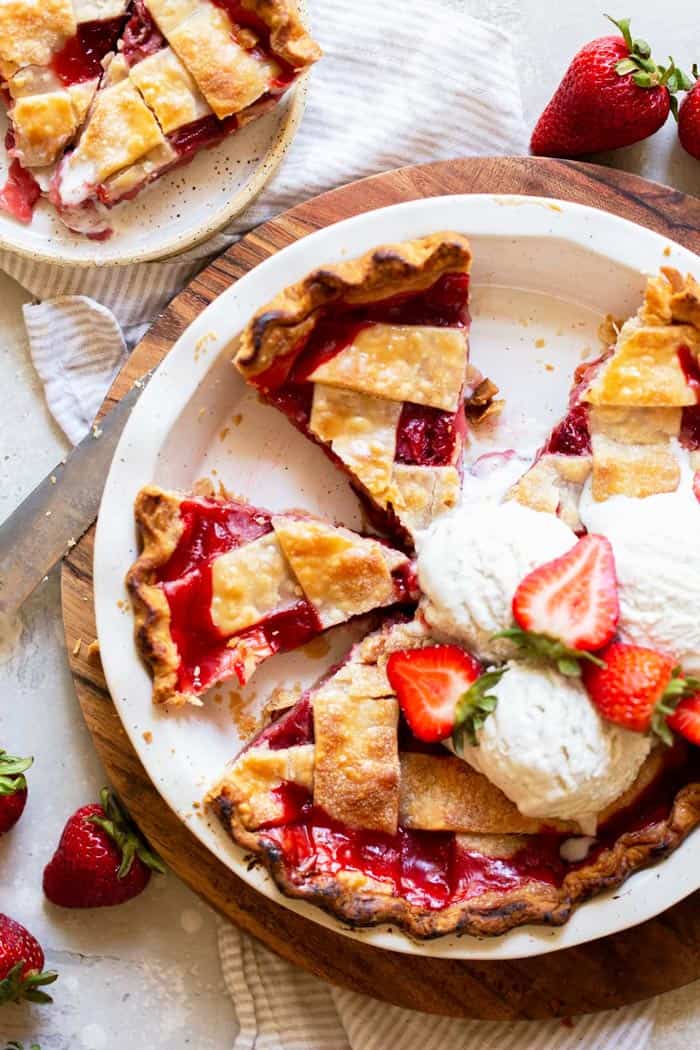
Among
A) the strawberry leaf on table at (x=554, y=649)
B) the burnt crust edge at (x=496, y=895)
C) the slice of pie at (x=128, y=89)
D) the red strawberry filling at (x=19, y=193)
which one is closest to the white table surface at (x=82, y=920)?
the burnt crust edge at (x=496, y=895)

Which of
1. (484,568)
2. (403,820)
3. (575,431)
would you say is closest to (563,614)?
(484,568)

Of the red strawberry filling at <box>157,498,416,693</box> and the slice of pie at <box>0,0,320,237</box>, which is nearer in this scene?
the red strawberry filling at <box>157,498,416,693</box>

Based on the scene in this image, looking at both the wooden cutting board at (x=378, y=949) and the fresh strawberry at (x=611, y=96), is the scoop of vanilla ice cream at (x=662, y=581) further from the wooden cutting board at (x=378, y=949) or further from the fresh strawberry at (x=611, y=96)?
the fresh strawberry at (x=611, y=96)

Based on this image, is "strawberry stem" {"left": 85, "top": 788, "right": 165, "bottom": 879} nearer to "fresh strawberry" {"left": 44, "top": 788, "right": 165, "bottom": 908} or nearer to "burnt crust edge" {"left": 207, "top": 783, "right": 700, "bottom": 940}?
"fresh strawberry" {"left": 44, "top": 788, "right": 165, "bottom": 908}

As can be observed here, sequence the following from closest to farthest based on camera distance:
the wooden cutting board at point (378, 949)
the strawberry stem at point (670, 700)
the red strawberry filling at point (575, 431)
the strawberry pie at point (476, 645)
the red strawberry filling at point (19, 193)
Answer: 1. the strawberry stem at point (670, 700)
2. the strawberry pie at point (476, 645)
3. the red strawberry filling at point (575, 431)
4. the wooden cutting board at point (378, 949)
5. the red strawberry filling at point (19, 193)

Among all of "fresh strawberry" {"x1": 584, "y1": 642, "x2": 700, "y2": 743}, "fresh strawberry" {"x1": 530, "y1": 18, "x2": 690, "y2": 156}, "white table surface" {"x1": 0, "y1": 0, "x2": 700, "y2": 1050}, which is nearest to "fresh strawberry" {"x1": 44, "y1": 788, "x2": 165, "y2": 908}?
"white table surface" {"x1": 0, "y1": 0, "x2": 700, "y2": 1050}

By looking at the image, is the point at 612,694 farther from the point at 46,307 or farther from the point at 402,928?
the point at 46,307

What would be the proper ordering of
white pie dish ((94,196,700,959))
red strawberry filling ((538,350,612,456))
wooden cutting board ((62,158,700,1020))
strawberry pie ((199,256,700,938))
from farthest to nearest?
wooden cutting board ((62,158,700,1020))
red strawberry filling ((538,350,612,456))
white pie dish ((94,196,700,959))
strawberry pie ((199,256,700,938))
